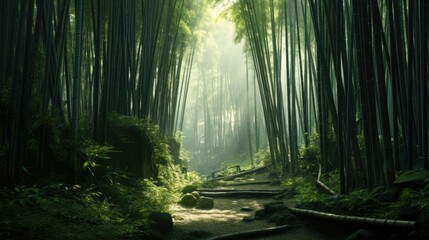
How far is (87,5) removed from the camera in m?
5.48

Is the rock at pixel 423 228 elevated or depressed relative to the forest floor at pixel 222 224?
elevated

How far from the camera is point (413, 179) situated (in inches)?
112

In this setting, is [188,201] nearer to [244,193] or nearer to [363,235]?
[244,193]

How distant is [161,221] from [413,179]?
219 centimetres

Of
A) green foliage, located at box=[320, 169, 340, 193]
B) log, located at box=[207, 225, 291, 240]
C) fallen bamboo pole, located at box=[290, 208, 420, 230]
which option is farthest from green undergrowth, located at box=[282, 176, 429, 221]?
green foliage, located at box=[320, 169, 340, 193]

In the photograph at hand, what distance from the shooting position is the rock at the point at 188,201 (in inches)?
197

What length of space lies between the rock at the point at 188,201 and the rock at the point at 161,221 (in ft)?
5.47

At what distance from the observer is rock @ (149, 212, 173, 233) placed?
322cm

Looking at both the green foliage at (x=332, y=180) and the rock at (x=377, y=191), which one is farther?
the green foliage at (x=332, y=180)

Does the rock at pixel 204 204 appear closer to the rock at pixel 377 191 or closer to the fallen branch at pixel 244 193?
the fallen branch at pixel 244 193

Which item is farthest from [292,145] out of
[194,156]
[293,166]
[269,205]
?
[194,156]

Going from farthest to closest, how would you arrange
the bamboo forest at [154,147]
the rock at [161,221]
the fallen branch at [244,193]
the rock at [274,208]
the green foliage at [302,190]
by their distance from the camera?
the fallen branch at [244,193]
the green foliage at [302,190]
the rock at [274,208]
the rock at [161,221]
the bamboo forest at [154,147]

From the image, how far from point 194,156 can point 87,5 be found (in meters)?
18.1

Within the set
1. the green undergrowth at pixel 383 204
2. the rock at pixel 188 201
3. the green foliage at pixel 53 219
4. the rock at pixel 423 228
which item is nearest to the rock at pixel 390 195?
Answer: the green undergrowth at pixel 383 204
